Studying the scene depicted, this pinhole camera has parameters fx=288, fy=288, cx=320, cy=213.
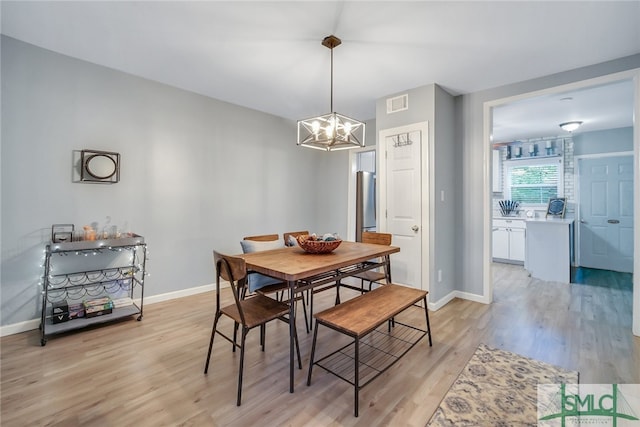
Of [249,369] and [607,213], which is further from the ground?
[607,213]

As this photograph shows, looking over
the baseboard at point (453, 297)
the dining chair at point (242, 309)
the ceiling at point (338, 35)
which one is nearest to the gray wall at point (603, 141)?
the ceiling at point (338, 35)

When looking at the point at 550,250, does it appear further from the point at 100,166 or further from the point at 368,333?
the point at 100,166

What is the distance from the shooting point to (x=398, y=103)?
3.72m

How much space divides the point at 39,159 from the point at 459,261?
15.7 ft

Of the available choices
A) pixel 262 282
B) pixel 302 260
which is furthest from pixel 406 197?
pixel 262 282

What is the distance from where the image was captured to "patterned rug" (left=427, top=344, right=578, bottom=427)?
166 cm

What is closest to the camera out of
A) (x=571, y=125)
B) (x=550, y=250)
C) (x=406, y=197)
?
(x=406, y=197)

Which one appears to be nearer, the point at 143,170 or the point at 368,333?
the point at 368,333

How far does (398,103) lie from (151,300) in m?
3.92

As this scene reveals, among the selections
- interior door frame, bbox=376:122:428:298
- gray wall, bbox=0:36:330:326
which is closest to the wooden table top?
interior door frame, bbox=376:122:428:298

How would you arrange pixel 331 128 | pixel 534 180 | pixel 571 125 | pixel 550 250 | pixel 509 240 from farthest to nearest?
pixel 534 180
pixel 509 240
pixel 571 125
pixel 550 250
pixel 331 128

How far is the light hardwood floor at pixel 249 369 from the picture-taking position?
1693 mm

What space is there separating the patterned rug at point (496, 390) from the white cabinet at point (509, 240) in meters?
4.12

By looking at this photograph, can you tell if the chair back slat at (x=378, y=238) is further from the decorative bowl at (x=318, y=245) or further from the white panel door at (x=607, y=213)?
the white panel door at (x=607, y=213)
